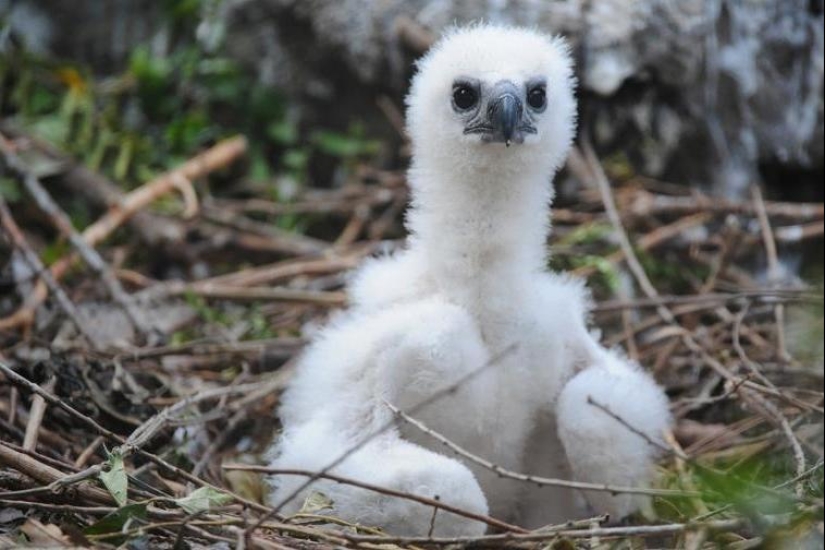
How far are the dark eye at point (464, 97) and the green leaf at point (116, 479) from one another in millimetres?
1546

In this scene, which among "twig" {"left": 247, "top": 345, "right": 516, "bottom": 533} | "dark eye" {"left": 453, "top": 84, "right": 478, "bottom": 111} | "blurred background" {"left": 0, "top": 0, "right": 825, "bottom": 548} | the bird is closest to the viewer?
"twig" {"left": 247, "top": 345, "right": 516, "bottom": 533}

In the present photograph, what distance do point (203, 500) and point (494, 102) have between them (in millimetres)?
1500

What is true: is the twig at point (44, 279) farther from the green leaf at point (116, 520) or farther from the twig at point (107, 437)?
the green leaf at point (116, 520)

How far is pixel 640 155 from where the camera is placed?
5.87 m

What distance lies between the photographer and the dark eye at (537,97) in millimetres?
3713

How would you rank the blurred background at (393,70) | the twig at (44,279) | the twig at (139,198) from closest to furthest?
the twig at (44,279) < the twig at (139,198) < the blurred background at (393,70)

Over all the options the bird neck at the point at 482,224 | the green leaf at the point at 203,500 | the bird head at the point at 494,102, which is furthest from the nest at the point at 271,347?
the bird head at the point at 494,102

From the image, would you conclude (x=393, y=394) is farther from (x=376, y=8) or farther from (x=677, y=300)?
(x=376, y=8)

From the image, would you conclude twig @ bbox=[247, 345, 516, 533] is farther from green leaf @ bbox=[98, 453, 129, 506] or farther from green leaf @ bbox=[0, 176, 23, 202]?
green leaf @ bbox=[0, 176, 23, 202]

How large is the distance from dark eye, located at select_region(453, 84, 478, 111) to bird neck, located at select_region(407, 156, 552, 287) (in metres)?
0.20

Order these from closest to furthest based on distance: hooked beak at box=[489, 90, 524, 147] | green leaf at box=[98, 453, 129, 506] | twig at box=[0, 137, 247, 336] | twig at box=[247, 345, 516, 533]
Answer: twig at box=[247, 345, 516, 533], green leaf at box=[98, 453, 129, 506], hooked beak at box=[489, 90, 524, 147], twig at box=[0, 137, 247, 336]

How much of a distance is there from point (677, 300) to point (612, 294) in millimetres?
555

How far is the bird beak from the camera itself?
3.54m

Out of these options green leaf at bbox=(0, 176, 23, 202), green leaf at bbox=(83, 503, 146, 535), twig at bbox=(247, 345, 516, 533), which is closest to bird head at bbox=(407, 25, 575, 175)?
twig at bbox=(247, 345, 516, 533)
